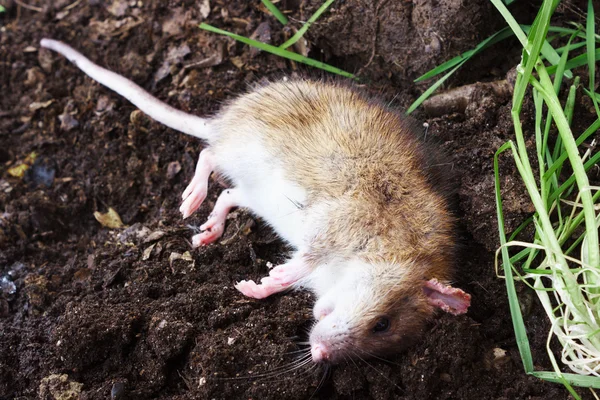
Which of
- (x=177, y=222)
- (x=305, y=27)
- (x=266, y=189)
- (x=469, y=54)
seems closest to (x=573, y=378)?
(x=266, y=189)

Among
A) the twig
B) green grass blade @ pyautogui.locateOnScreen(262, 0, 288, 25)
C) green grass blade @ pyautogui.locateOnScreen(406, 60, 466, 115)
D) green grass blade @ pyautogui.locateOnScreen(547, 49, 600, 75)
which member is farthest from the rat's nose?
the twig

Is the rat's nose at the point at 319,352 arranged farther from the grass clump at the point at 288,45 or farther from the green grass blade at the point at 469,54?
the grass clump at the point at 288,45

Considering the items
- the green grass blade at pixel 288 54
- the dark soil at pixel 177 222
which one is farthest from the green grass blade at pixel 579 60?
the green grass blade at pixel 288 54

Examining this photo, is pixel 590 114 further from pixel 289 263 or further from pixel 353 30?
pixel 289 263

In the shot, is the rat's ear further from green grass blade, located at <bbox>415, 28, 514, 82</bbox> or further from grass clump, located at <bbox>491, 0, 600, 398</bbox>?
green grass blade, located at <bbox>415, 28, 514, 82</bbox>

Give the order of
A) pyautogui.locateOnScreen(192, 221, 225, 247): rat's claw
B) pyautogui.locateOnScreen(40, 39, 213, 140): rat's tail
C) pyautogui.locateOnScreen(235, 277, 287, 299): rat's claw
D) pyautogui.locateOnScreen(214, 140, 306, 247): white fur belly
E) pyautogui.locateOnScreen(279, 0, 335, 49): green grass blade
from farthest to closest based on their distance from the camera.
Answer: pyautogui.locateOnScreen(40, 39, 213, 140): rat's tail < pyautogui.locateOnScreen(279, 0, 335, 49): green grass blade < pyautogui.locateOnScreen(192, 221, 225, 247): rat's claw < pyautogui.locateOnScreen(214, 140, 306, 247): white fur belly < pyautogui.locateOnScreen(235, 277, 287, 299): rat's claw

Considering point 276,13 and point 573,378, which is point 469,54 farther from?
point 573,378
